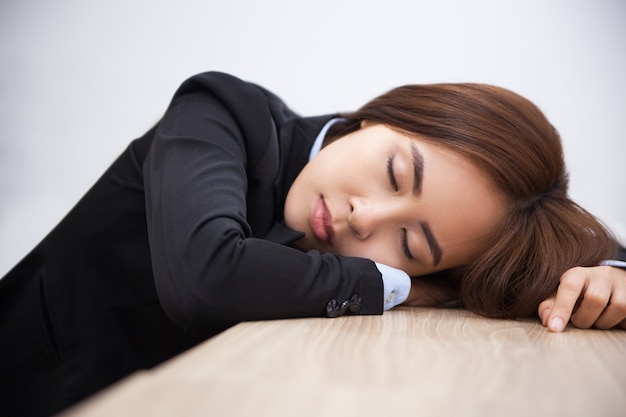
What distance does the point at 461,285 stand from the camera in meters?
0.89

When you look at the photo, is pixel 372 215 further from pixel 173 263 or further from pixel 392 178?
pixel 173 263

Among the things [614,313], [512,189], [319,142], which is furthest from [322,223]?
[614,313]

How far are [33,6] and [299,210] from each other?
116 centimetres

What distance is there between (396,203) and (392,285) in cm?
13

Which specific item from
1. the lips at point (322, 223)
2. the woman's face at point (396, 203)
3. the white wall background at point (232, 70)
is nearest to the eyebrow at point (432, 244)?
the woman's face at point (396, 203)

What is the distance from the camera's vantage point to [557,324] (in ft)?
2.15

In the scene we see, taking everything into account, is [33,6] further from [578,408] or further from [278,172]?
[578,408]

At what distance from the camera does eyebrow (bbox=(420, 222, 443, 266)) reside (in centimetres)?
81

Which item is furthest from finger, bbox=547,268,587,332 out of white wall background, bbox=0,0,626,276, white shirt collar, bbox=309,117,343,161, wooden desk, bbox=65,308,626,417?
white wall background, bbox=0,0,626,276

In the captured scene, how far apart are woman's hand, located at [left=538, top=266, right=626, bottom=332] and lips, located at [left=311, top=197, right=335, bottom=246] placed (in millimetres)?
316

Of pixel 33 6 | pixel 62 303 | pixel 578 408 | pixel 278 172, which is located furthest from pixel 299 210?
pixel 33 6

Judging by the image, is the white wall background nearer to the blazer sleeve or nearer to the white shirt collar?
the white shirt collar

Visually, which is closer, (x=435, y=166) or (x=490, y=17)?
(x=435, y=166)

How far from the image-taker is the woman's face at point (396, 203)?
2.61 feet
